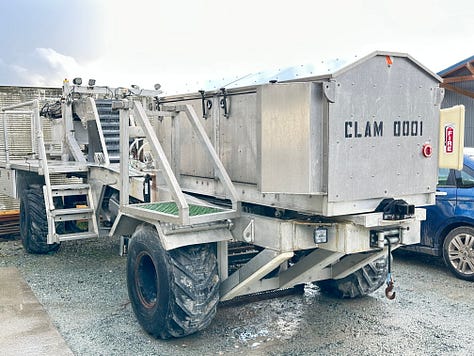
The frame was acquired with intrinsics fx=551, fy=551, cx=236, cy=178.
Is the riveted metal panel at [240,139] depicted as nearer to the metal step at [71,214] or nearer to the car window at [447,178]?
the metal step at [71,214]

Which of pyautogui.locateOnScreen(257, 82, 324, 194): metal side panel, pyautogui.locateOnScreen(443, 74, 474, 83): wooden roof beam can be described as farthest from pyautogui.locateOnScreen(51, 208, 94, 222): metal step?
pyautogui.locateOnScreen(443, 74, 474, 83): wooden roof beam

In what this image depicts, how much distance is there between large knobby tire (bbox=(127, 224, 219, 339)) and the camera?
14.6 feet

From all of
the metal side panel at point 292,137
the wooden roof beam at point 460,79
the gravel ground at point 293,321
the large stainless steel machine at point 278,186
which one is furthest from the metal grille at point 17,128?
the wooden roof beam at point 460,79

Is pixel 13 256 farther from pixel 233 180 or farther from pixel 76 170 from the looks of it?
pixel 233 180

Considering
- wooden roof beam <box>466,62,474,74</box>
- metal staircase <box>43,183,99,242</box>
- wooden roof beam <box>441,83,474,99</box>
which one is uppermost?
wooden roof beam <box>466,62,474,74</box>

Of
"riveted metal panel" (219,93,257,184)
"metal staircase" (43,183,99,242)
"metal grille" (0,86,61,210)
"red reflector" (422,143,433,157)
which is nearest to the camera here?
"red reflector" (422,143,433,157)

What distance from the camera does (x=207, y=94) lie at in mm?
4949

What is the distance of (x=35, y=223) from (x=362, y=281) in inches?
190

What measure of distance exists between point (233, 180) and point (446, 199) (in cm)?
352

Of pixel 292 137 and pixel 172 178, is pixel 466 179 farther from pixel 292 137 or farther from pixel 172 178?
pixel 172 178

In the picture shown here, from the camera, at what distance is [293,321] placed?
5336 millimetres

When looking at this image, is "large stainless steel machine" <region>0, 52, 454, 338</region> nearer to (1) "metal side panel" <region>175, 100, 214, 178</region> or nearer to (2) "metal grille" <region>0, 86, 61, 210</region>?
(1) "metal side panel" <region>175, 100, 214, 178</region>

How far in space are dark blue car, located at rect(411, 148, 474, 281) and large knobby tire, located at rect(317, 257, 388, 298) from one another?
155cm

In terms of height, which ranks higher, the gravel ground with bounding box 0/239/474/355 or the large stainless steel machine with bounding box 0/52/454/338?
the large stainless steel machine with bounding box 0/52/454/338
